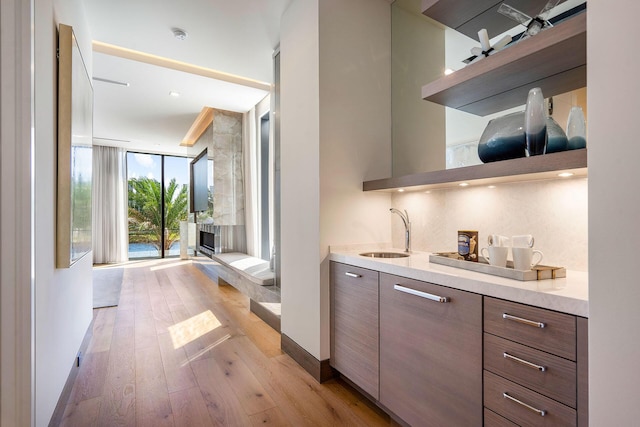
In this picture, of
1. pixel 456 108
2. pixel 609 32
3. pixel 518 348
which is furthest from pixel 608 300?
pixel 456 108

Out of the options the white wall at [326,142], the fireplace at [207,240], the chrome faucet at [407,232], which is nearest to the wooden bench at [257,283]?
the white wall at [326,142]

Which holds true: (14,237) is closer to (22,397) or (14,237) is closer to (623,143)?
(22,397)

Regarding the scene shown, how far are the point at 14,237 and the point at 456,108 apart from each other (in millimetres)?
2161

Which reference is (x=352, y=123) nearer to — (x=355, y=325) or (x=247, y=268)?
(x=355, y=325)

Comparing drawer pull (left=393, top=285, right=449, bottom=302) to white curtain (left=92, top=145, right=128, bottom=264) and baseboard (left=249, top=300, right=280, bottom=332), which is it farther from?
white curtain (left=92, top=145, right=128, bottom=264)

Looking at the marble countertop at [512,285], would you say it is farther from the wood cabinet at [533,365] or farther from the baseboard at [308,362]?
the baseboard at [308,362]

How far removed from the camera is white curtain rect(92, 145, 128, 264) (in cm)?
721

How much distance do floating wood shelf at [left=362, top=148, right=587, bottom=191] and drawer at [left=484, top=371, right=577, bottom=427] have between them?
2.56ft

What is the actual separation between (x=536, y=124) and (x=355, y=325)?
4.41 ft

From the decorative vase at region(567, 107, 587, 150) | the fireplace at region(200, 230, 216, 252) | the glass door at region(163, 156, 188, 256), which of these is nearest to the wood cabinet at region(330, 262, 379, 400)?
the decorative vase at region(567, 107, 587, 150)

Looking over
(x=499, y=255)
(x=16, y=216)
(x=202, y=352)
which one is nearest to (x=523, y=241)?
(x=499, y=255)

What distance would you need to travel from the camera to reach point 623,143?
841 mm

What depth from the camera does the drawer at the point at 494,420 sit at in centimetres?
111

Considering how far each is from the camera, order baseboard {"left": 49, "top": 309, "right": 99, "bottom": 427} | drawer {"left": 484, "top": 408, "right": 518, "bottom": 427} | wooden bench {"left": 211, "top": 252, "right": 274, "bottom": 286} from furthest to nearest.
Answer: wooden bench {"left": 211, "top": 252, "right": 274, "bottom": 286}
baseboard {"left": 49, "top": 309, "right": 99, "bottom": 427}
drawer {"left": 484, "top": 408, "right": 518, "bottom": 427}
